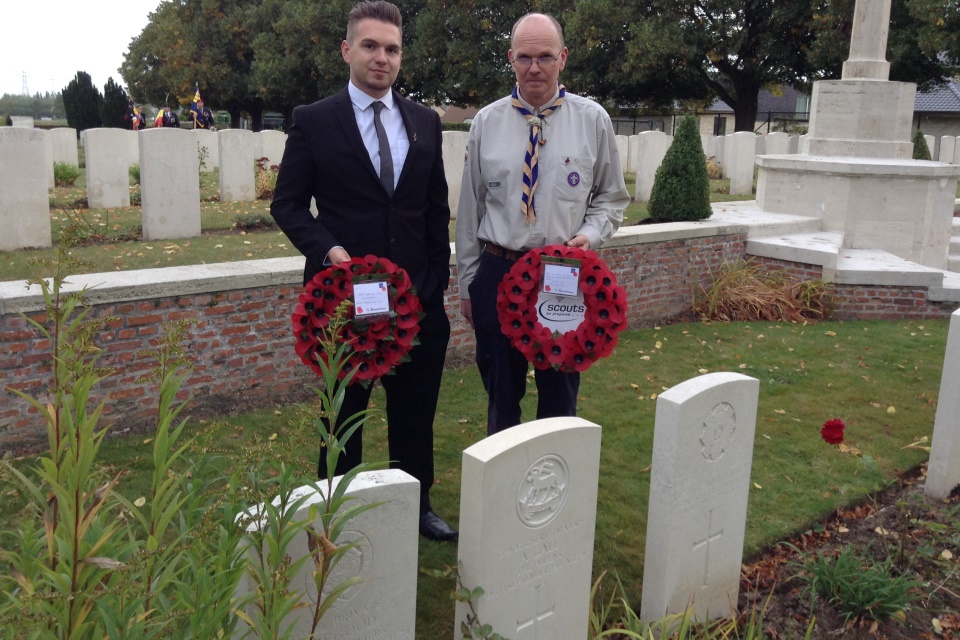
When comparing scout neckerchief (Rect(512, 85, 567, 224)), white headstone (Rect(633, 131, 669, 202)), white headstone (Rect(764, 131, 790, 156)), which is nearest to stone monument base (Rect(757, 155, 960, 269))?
white headstone (Rect(633, 131, 669, 202))

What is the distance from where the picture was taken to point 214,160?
1994cm

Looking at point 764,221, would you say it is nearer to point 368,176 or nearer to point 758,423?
point 758,423

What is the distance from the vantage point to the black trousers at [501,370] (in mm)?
3729

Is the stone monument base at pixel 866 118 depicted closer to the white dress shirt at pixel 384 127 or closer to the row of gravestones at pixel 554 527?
the row of gravestones at pixel 554 527

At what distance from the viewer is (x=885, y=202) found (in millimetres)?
10492

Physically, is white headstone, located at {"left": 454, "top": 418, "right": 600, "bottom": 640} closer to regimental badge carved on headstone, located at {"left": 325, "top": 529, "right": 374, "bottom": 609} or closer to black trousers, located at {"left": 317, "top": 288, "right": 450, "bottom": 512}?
regimental badge carved on headstone, located at {"left": 325, "top": 529, "right": 374, "bottom": 609}

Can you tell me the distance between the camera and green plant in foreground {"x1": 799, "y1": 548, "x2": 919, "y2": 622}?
11.2 ft

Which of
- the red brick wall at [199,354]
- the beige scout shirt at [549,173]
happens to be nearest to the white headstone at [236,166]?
the red brick wall at [199,354]

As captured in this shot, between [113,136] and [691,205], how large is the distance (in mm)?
7463

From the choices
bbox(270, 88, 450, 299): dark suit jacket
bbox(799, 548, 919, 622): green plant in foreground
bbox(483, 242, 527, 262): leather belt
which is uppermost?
bbox(270, 88, 450, 299): dark suit jacket

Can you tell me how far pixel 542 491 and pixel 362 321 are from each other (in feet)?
2.99

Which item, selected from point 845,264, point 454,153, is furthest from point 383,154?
point 454,153

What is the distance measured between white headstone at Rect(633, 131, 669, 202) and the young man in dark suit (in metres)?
11.1

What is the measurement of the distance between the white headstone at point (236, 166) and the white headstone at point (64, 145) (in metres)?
6.07
